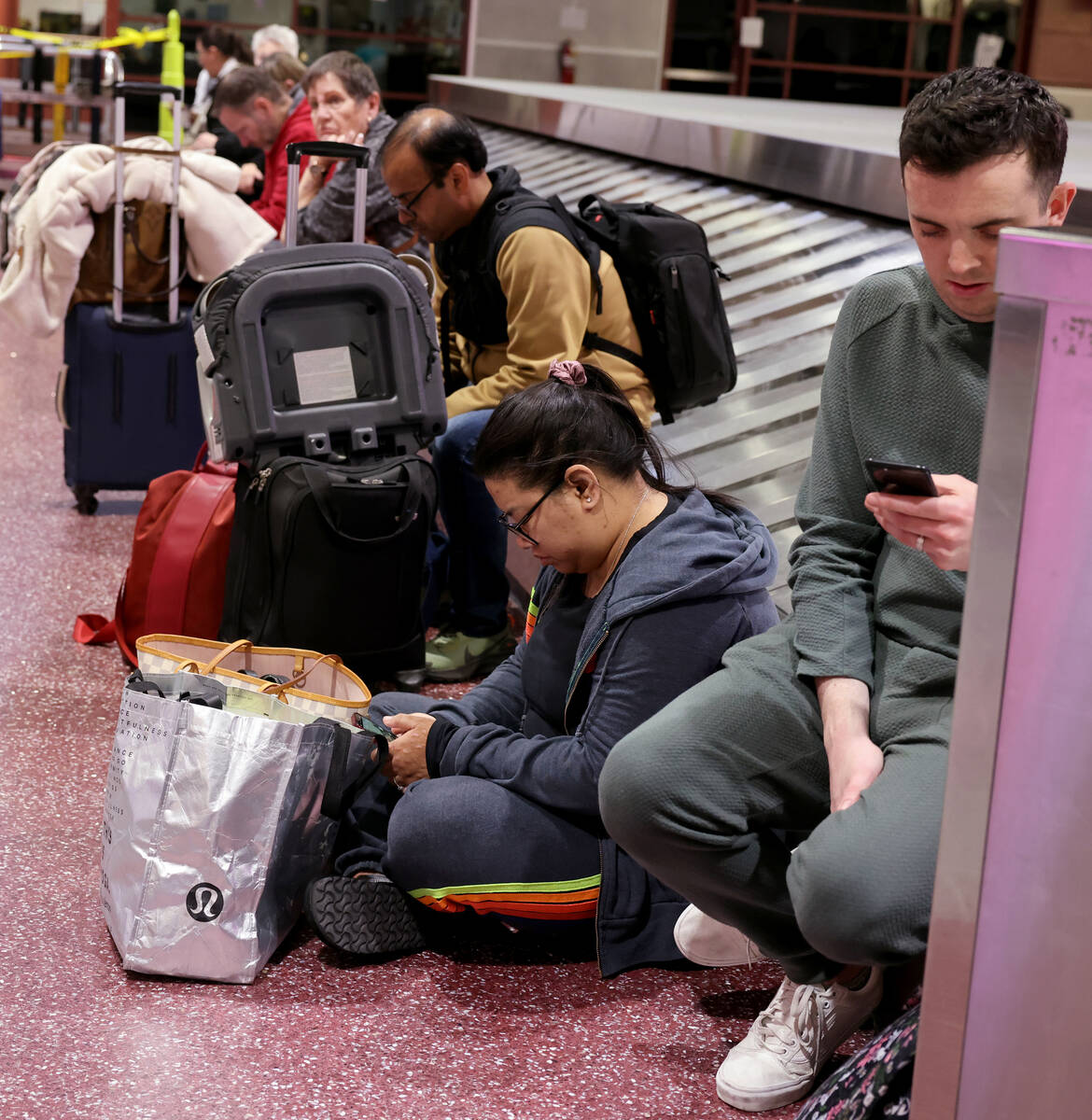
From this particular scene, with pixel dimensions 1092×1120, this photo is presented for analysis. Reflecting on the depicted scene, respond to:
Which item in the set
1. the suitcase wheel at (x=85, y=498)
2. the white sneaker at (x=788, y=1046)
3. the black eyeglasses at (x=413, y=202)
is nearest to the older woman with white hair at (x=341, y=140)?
the black eyeglasses at (x=413, y=202)

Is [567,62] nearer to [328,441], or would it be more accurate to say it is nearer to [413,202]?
[413,202]

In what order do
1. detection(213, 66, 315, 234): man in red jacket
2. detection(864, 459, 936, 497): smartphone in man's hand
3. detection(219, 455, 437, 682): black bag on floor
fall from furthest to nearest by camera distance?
detection(213, 66, 315, 234): man in red jacket → detection(219, 455, 437, 682): black bag on floor → detection(864, 459, 936, 497): smartphone in man's hand

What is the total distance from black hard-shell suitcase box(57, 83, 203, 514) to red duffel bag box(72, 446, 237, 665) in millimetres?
1108

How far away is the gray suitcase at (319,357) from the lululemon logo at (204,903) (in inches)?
46.5

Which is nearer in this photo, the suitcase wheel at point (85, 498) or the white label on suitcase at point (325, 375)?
the white label on suitcase at point (325, 375)

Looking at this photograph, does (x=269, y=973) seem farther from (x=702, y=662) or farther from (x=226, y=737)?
(x=702, y=662)

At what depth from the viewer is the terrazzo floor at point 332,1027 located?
189 cm

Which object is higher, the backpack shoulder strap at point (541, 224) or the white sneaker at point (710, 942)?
the backpack shoulder strap at point (541, 224)

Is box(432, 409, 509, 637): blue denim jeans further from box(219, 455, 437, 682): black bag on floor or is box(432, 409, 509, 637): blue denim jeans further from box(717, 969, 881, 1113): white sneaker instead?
box(717, 969, 881, 1113): white sneaker

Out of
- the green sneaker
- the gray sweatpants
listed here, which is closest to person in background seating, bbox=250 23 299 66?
the green sneaker

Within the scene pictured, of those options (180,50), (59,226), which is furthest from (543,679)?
(180,50)

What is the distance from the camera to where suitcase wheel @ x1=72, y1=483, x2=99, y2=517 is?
4.44 m

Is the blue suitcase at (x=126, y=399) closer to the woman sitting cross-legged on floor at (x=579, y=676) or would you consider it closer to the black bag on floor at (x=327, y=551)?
the black bag on floor at (x=327, y=551)

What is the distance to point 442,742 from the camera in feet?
7.57
